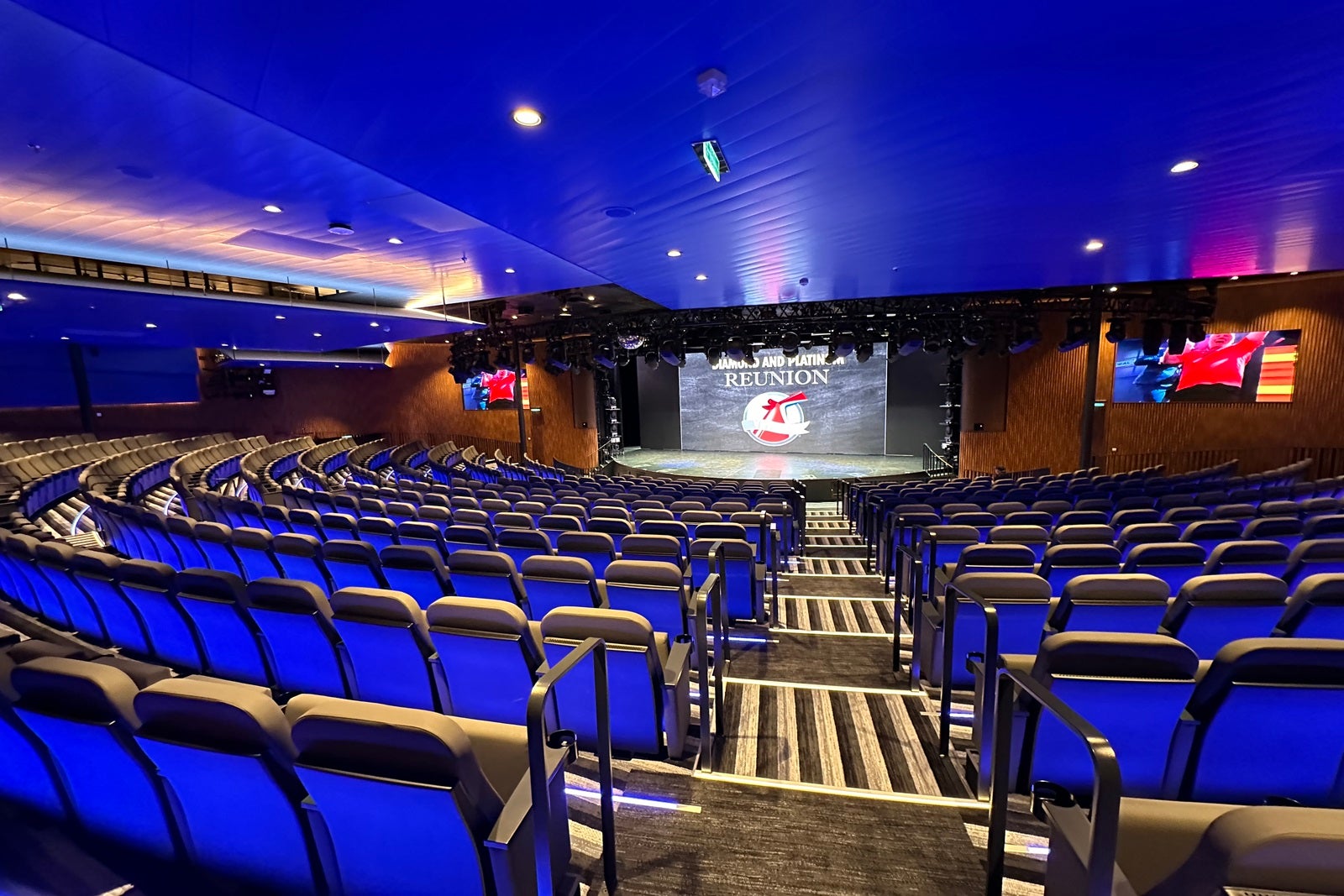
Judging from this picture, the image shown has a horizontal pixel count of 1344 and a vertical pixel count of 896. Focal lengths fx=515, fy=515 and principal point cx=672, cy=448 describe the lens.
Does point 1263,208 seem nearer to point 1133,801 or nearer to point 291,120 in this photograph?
point 1133,801

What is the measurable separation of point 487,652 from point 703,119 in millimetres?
3243

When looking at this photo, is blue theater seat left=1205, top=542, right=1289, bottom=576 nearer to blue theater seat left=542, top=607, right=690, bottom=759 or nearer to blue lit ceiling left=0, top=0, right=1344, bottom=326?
blue lit ceiling left=0, top=0, right=1344, bottom=326

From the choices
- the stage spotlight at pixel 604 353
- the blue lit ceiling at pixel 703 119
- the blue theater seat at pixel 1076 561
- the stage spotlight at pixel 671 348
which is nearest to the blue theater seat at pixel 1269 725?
the blue theater seat at pixel 1076 561

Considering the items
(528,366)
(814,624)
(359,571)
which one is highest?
(528,366)

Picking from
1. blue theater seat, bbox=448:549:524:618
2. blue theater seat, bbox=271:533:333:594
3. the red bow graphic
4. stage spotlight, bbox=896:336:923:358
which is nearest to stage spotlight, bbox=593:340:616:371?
stage spotlight, bbox=896:336:923:358

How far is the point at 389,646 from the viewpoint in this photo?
2504mm

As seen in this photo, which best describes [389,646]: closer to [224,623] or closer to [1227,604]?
[224,623]

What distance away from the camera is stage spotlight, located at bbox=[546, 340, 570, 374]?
14.1m

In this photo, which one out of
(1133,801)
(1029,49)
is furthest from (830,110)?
(1133,801)

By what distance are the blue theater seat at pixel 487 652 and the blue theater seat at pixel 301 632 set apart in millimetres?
690

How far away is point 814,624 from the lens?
4.78m

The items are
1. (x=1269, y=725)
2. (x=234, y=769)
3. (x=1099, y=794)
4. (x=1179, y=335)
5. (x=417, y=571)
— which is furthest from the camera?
(x=1179, y=335)

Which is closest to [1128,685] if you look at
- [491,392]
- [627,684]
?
[627,684]

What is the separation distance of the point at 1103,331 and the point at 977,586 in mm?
13882
